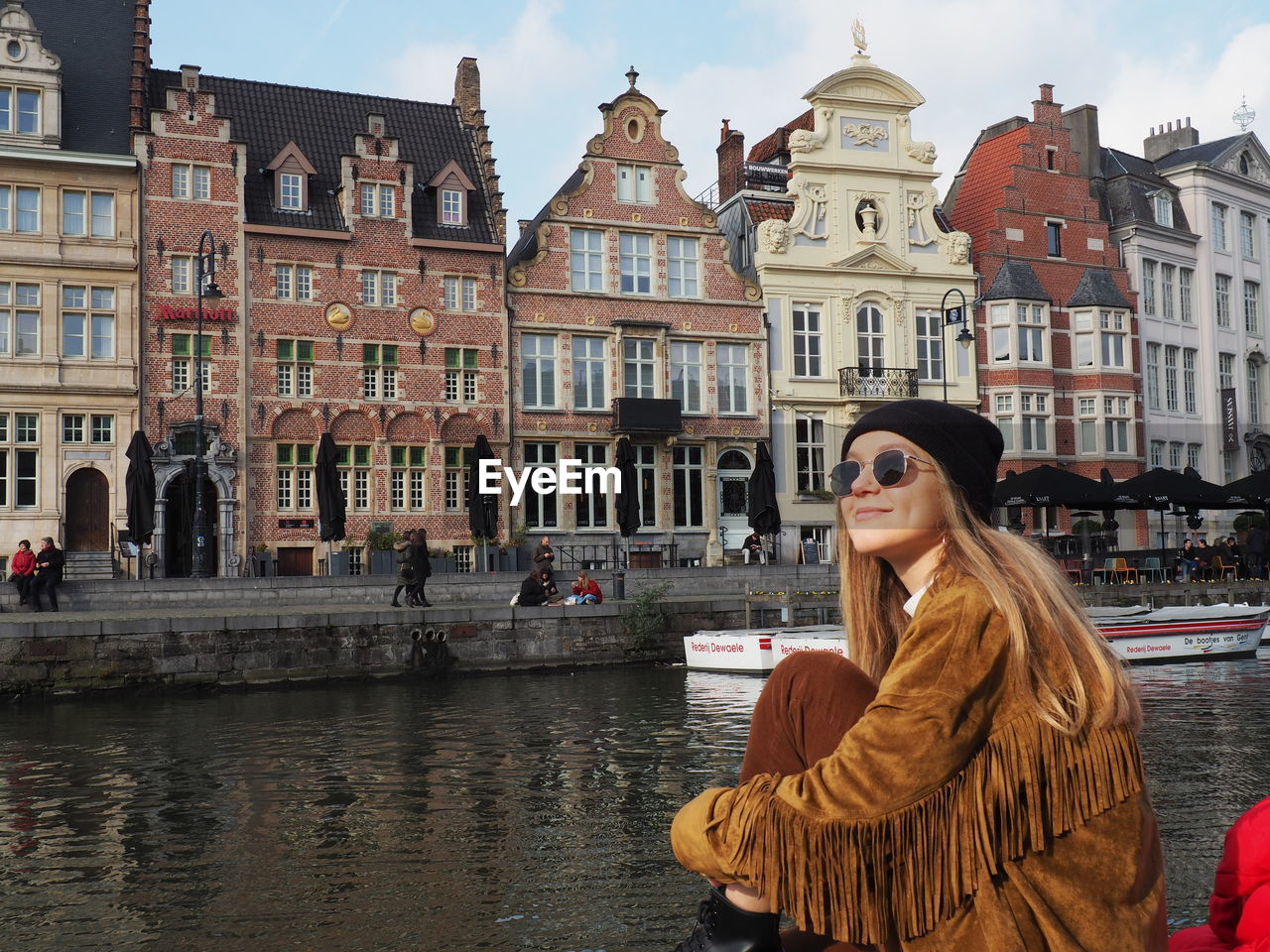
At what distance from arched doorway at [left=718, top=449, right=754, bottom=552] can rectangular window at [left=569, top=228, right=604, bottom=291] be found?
5.13 metres

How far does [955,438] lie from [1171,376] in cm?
3883

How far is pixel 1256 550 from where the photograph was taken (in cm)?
2598

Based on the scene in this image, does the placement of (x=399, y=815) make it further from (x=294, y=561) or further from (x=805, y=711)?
(x=294, y=561)

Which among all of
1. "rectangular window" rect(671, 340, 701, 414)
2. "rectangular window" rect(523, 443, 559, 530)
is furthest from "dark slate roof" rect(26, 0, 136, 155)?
"rectangular window" rect(671, 340, 701, 414)

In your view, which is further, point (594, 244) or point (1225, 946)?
point (594, 244)

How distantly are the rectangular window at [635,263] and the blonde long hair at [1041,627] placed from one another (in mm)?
29526

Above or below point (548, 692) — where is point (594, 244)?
above

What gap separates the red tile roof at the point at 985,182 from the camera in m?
35.8

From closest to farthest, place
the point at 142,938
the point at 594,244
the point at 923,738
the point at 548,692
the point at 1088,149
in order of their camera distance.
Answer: the point at 923,738 < the point at 142,938 < the point at 548,692 < the point at 594,244 < the point at 1088,149

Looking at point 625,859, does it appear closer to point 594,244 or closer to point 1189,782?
point 1189,782

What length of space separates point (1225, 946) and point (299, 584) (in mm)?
20635

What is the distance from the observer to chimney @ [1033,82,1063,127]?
36.1m

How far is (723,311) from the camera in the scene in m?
32.1

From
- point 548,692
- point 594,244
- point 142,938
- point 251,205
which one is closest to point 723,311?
point 594,244
